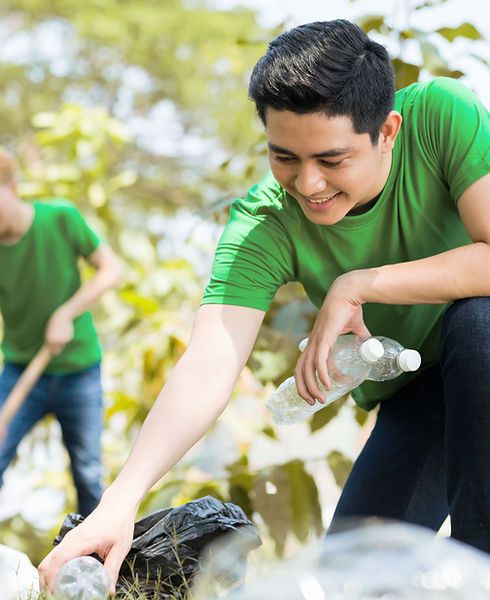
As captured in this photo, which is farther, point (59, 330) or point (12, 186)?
point (12, 186)

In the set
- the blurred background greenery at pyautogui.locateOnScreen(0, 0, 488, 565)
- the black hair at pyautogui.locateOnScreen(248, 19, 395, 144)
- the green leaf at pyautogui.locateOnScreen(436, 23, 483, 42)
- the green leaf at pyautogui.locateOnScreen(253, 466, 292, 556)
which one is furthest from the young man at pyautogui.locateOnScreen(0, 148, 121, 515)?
the black hair at pyautogui.locateOnScreen(248, 19, 395, 144)

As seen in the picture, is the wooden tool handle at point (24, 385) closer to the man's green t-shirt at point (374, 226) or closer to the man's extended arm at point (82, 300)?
the man's extended arm at point (82, 300)

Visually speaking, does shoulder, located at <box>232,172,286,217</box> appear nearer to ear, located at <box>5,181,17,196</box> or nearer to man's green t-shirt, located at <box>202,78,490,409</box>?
Answer: man's green t-shirt, located at <box>202,78,490,409</box>

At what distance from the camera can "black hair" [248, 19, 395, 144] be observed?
3.81 feet

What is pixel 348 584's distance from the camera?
2.24 feet

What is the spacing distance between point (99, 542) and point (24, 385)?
1643mm

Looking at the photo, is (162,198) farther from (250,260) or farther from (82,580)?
(82,580)

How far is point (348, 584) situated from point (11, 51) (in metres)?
9.09

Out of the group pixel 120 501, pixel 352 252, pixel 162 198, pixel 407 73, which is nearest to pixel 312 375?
pixel 352 252

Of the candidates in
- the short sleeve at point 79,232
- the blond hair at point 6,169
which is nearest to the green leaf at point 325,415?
the short sleeve at point 79,232

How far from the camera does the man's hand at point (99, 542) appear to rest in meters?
1.12

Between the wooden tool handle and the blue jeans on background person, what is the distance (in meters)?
0.07

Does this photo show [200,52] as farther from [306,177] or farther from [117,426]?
[306,177]

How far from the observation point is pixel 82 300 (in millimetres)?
2752
